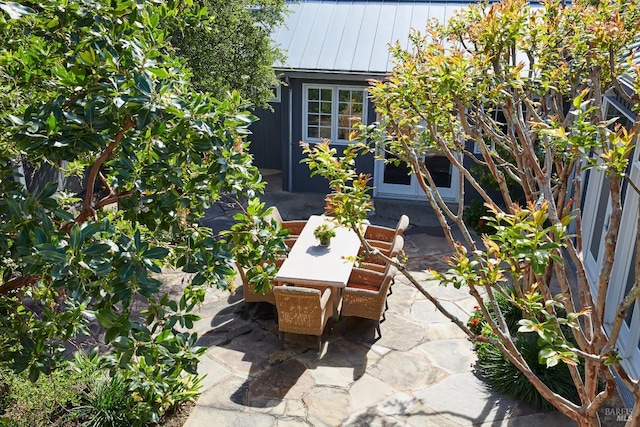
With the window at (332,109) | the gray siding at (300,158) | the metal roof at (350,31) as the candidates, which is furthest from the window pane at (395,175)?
the metal roof at (350,31)

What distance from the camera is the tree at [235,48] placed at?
899cm

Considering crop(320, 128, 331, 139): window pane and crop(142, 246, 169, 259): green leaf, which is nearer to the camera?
crop(142, 246, 169, 259): green leaf

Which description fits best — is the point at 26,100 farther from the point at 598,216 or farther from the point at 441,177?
the point at 441,177

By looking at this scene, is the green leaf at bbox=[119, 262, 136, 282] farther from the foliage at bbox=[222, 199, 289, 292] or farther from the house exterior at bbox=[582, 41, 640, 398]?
the house exterior at bbox=[582, 41, 640, 398]

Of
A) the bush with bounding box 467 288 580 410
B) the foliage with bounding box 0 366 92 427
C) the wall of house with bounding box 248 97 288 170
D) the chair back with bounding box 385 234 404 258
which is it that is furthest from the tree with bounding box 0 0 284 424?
the wall of house with bounding box 248 97 288 170

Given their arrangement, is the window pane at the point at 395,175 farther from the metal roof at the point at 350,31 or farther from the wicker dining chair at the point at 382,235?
the wicker dining chair at the point at 382,235

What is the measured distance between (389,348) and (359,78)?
20.8 feet

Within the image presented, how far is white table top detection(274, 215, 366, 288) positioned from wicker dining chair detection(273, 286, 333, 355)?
284 mm

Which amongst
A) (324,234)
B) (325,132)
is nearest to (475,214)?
(325,132)

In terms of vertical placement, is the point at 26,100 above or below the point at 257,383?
above

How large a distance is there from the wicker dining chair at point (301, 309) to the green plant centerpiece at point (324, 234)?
1.12m

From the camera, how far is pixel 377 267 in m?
7.55

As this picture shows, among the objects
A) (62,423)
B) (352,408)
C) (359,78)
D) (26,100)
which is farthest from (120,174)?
(359,78)

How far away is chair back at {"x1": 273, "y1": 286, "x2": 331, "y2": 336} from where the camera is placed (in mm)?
6250
